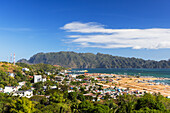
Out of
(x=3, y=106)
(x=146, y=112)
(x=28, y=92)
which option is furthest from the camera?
(x=28, y=92)

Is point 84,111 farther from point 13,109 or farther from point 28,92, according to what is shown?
point 28,92

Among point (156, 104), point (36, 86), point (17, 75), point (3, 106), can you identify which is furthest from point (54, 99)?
point (17, 75)

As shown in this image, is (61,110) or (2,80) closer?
(61,110)

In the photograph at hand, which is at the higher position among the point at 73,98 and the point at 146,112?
the point at 146,112

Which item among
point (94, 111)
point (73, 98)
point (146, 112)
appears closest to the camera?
point (146, 112)

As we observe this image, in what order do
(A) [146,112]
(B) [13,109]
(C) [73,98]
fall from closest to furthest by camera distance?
(A) [146,112] < (B) [13,109] < (C) [73,98]

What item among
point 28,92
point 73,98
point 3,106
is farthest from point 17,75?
point 3,106

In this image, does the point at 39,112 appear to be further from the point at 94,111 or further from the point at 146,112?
the point at 146,112

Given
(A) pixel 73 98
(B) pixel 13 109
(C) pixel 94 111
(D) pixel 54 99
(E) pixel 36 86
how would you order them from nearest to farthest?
(C) pixel 94 111 < (B) pixel 13 109 < (D) pixel 54 99 < (A) pixel 73 98 < (E) pixel 36 86

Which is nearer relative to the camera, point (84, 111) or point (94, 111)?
point (94, 111)
